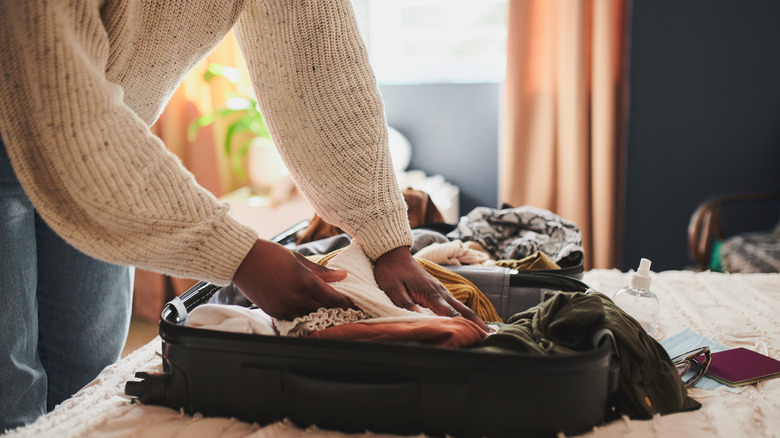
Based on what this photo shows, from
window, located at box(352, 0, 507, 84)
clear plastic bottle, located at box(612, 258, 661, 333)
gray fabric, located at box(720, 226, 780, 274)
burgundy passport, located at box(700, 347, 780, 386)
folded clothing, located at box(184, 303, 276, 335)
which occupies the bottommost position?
gray fabric, located at box(720, 226, 780, 274)

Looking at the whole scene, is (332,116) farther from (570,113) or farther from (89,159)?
(570,113)

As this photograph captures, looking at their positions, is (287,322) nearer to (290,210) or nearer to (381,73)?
(290,210)

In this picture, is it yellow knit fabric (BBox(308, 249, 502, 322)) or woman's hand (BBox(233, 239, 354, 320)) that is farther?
yellow knit fabric (BBox(308, 249, 502, 322))

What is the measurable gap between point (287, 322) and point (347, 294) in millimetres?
80

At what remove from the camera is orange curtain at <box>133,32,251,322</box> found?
2.54 metres

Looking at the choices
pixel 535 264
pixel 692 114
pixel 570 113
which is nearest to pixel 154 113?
pixel 535 264

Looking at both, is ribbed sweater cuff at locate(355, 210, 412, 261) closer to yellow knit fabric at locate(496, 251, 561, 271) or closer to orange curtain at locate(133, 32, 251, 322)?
yellow knit fabric at locate(496, 251, 561, 271)

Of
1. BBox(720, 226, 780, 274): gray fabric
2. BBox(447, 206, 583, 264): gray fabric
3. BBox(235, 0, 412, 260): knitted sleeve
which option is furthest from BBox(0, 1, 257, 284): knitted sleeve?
BBox(720, 226, 780, 274): gray fabric

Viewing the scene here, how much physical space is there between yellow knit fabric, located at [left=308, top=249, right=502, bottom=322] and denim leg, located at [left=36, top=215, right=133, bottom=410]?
1.18 ft

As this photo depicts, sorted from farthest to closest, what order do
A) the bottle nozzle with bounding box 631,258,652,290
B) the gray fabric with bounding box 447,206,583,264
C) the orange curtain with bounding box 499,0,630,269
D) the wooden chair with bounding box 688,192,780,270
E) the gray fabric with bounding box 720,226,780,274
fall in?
the orange curtain with bounding box 499,0,630,269, the wooden chair with bounding box 688,192,780,270, the gray fabric with bounding box 720,226,780,274, the gray fabric with bounding box 447,206,583,264, the bottle nozzle with bounding box 631,258,652,290

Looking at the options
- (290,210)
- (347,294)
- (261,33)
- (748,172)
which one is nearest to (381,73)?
(290,210)

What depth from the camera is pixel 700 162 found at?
7.93ft

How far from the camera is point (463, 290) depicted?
0.81 meters

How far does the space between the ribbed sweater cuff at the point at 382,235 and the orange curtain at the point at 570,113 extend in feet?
5.71
